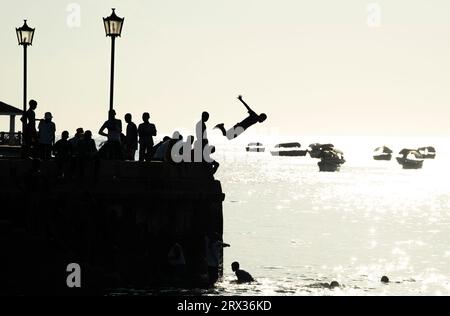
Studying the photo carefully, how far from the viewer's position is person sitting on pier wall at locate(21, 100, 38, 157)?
3024 cm

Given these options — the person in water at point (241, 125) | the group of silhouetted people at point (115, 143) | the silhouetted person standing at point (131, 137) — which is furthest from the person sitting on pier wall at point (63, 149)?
the person in water at point (241, 125)

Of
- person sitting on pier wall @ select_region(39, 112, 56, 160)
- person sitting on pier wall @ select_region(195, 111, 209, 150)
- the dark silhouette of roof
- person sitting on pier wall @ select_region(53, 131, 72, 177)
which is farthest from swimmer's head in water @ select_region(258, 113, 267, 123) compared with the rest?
the dark silhouette of roof

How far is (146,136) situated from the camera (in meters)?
31.7

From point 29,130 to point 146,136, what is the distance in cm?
316

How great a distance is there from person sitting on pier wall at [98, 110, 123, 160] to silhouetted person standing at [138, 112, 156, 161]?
2.16 feet

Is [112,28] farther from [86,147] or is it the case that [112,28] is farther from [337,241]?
[337,241]

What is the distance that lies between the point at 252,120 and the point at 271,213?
73221mm

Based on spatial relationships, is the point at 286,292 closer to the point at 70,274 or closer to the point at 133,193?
the point at 133,193

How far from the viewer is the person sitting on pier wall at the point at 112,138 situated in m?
30.8

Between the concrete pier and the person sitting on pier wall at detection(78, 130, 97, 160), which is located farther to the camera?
the person sitting on pier wall at detection(78, 130, 97, 160)

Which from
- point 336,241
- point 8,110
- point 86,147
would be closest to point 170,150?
point 86,147

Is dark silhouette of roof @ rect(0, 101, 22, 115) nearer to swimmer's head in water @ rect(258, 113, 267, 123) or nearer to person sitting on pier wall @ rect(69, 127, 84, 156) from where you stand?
person sitting on pier wall @ rect(69, 127, 84, 156)

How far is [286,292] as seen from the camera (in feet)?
129

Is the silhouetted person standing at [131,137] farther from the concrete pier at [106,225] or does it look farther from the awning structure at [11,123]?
the awning structure at [11,123]
